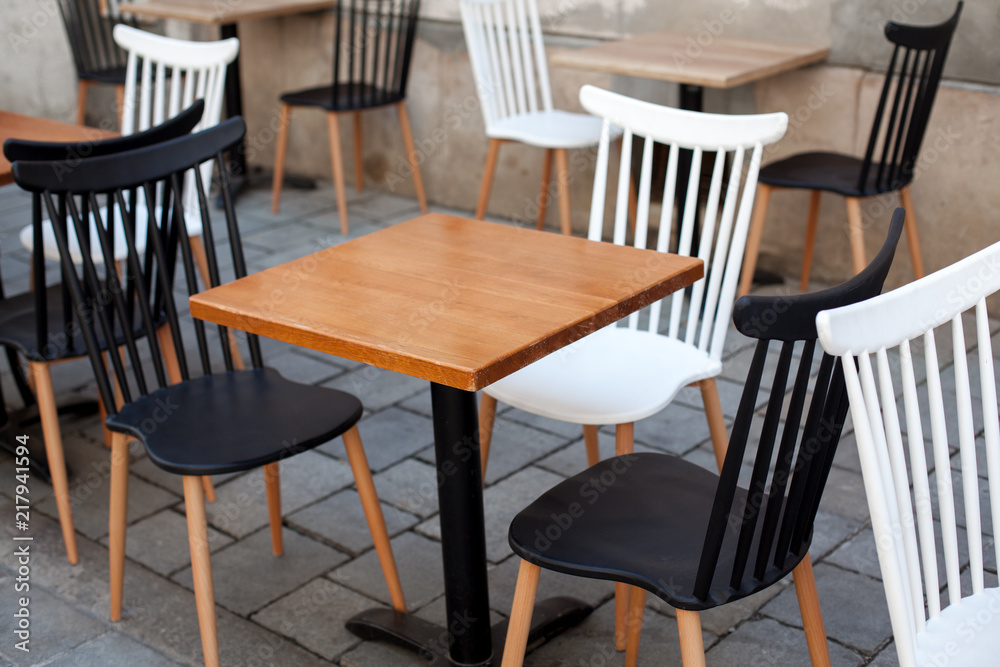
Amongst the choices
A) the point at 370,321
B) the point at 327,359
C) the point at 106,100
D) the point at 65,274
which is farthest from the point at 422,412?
the point at 106,100

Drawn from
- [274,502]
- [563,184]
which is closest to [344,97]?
[563,184]

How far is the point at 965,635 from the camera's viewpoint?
1321mm

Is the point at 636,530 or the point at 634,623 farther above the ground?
the point at 636,530

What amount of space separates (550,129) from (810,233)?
102 centimetres

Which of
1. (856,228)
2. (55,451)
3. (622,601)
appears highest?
(856,228)

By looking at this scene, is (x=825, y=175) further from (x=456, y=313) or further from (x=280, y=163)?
(x=280, y=163)

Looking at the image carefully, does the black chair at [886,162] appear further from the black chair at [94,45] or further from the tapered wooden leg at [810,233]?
the black chair at [94,45]

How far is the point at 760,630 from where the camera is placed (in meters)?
2.07

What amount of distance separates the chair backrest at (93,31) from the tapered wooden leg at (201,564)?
396 cm

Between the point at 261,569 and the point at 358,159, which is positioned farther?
the point at 358,159

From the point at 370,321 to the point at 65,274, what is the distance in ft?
2.51

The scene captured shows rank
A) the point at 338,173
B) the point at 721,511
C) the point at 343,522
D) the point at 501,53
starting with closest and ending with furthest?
the point at 721,511 → the point at 343,522 → the point at 501,53 → the point at 338,173

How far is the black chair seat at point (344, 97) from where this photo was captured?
14.7 feet

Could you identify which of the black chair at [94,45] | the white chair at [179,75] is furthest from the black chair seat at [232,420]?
the black chair at [94,45]
